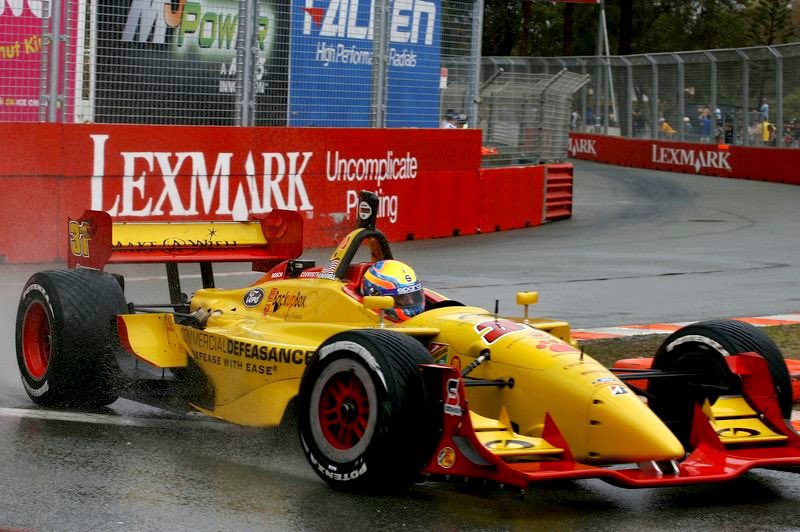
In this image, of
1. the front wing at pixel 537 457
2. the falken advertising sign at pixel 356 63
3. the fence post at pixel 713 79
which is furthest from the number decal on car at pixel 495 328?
the fence post at pixel 713 79

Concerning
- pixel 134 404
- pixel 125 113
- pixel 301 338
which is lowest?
pixel 134 404

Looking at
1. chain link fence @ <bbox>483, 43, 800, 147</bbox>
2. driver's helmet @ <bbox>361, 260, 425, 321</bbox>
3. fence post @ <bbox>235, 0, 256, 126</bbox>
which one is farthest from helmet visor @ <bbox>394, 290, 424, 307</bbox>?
chain link fence @ <bbox>483, 43, 800, 147</bbox>

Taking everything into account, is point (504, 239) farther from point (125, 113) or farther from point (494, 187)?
point (125, 113)

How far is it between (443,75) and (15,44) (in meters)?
7.12

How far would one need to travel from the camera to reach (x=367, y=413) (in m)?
5.79

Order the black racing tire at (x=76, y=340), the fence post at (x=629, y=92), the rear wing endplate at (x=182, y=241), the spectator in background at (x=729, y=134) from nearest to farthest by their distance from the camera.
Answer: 1. the black racing tire at (x=76, y=340)
2. the rear wing endplate at (x=182, y=241)
3. the spectator in background at (x=729, y=134)
4. the fence post at (x=629, y=92)

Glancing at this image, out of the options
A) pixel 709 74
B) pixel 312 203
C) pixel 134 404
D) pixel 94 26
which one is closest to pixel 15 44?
pixel 94 26

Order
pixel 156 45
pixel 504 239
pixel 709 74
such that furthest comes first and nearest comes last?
pixel 709 74 < pixel 504 239 < pixel 156 45

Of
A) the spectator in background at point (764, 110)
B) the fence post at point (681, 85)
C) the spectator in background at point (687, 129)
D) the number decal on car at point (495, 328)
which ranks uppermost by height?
the fence post at point (681, 85)

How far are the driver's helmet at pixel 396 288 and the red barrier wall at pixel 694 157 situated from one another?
25938 millimetres

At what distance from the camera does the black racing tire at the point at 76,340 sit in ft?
24.5

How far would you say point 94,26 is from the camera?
1420 centimetres

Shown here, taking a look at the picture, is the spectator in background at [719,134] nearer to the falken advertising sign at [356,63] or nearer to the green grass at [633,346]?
the falken advertising sign at [356,63]

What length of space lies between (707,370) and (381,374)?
6.64 ft
